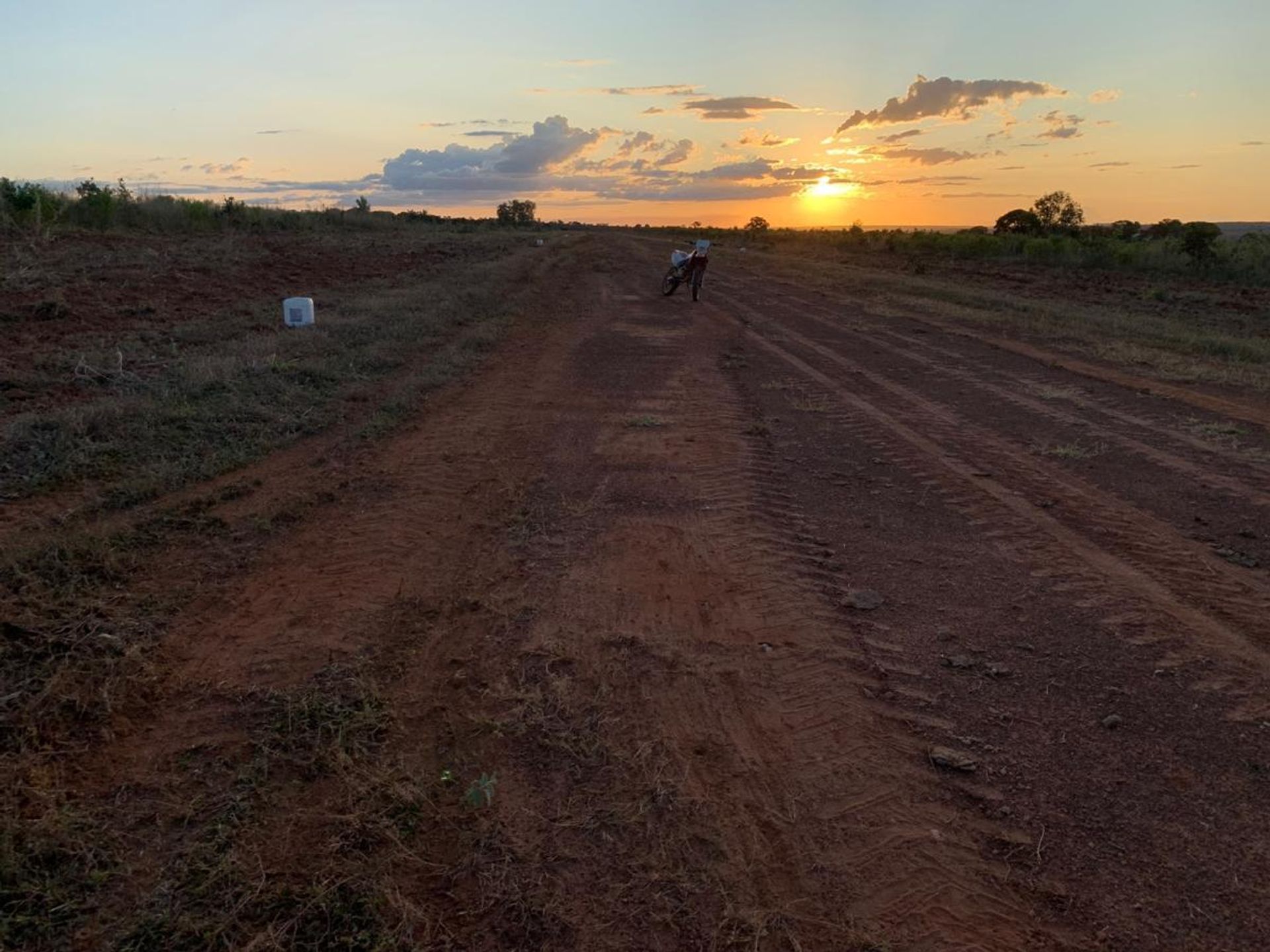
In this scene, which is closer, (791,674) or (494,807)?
(494,807)

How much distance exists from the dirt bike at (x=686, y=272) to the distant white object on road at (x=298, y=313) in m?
8.35

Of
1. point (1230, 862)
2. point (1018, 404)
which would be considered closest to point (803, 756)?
point (1230, 862)

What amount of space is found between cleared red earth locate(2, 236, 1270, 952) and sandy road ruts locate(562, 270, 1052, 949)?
0.02 m

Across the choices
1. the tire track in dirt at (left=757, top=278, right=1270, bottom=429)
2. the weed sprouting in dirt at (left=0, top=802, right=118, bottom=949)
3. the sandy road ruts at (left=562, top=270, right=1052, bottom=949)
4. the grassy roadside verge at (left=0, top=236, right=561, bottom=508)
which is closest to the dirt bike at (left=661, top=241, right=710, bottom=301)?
the tire track in dirt at (left=757, top=278, right=1270, bottom=429)

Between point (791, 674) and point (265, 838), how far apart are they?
2.20 meters

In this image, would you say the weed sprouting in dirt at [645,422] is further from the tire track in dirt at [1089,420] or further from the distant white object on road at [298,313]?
the distant white object on road at [298,313]

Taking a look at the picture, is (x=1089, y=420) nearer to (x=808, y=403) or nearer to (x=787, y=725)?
(x=808, y=403)

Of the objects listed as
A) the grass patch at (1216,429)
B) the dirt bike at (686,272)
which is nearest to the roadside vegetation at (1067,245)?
the dirt bike at (686,272)

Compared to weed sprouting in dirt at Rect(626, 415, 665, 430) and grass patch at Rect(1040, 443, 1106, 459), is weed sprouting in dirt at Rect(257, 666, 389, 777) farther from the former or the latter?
grass patch at Rect(1040, 443, 1106, 459)

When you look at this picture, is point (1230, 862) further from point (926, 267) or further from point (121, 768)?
point (926, 267)

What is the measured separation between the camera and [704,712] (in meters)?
3.34

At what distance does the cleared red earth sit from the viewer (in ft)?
7.99

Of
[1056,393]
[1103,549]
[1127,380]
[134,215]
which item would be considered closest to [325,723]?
[1103,549]

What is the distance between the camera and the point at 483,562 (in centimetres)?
460
